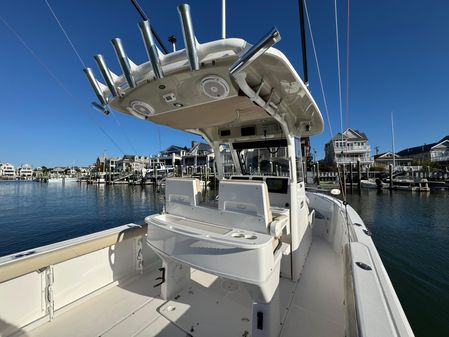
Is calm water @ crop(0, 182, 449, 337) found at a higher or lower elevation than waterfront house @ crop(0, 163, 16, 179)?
lower

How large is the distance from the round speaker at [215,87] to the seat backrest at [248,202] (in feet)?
3.07

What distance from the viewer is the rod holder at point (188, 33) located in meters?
1.34

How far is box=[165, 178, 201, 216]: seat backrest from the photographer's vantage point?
7.71 ft

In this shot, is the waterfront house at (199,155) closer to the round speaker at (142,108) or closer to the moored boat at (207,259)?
the round speaker at (142,108)

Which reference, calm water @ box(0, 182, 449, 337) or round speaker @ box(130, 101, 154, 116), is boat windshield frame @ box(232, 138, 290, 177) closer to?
round speaker @ box(130, 101, 154, 116)

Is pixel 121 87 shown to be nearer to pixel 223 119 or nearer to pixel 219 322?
pixel 223 119

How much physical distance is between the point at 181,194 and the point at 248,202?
939mm

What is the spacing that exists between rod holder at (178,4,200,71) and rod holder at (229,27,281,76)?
1.10 feet

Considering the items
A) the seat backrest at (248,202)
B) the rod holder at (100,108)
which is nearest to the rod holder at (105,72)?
the rod holder at (100,108)

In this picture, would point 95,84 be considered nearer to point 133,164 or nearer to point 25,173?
point 133,164

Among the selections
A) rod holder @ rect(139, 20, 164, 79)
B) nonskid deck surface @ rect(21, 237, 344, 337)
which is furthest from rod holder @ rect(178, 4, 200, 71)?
nonskid deck surface @ rect(21, 237, 344, 337)

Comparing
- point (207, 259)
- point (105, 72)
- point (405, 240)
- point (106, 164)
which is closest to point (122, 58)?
point (105, 72)

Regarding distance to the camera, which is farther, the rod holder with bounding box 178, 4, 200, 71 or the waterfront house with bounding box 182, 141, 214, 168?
the waterfront house with bounding box 182, 141, 214, 168

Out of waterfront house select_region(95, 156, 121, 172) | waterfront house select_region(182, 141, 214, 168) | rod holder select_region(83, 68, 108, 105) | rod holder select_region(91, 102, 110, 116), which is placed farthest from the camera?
waterfront house select_region(95, 156, 121, 172)
